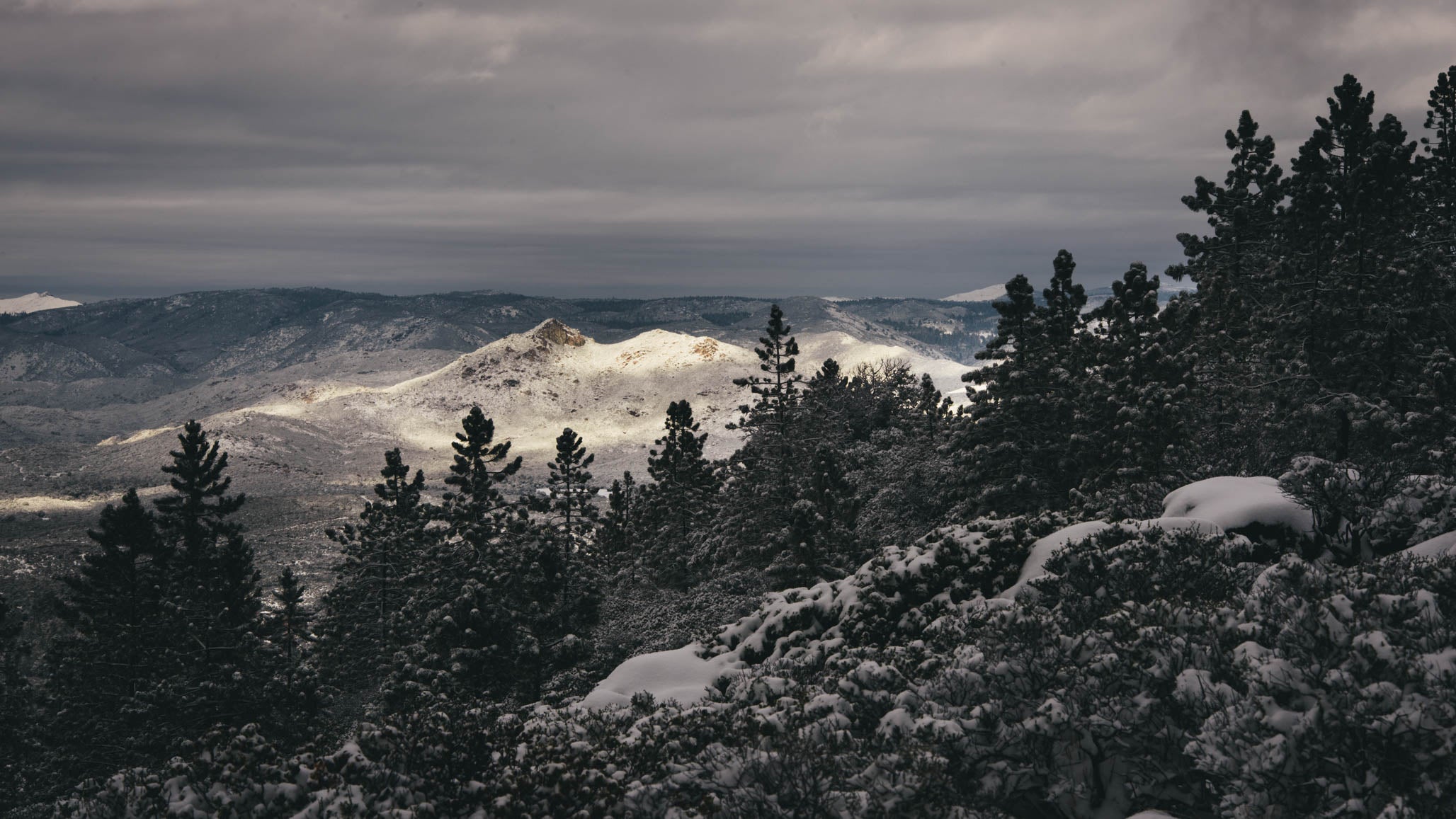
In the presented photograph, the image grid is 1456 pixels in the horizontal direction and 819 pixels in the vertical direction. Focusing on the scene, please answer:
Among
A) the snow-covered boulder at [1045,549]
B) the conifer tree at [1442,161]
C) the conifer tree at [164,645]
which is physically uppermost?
the conifer tree at [1442,161]

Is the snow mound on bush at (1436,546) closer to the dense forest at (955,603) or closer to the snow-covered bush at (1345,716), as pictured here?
the dense forest at (955,603)

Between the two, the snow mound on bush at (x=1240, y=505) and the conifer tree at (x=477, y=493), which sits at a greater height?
the snow mound on bush at (x=1240, y=505)

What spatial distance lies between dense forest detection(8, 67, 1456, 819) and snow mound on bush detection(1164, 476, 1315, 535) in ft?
0.33

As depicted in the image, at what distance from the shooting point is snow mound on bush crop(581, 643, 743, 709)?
1625cm

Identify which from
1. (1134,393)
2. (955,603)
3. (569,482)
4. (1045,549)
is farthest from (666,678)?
(569,482)

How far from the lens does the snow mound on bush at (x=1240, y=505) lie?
1390cm

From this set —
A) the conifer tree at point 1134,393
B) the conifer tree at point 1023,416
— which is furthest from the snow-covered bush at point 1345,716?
the conifer tree at point 1023,416

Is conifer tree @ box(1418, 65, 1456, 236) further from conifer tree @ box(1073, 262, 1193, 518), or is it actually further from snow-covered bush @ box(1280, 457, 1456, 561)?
snow-covered bush @ box(1280, 457, 1456, 561)

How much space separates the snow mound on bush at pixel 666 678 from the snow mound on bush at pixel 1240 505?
976cm

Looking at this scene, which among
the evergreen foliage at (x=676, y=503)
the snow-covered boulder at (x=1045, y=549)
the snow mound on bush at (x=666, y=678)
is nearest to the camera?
the snow-covered boulder at (x=1045, y=549)

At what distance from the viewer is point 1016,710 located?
9.79 metres

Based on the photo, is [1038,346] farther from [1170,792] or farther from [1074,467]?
[1170,792]

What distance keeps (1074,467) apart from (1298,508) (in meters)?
19.0

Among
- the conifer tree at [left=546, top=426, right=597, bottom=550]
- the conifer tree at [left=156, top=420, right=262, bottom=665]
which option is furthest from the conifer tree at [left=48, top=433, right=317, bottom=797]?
the conifer tree at [left=546, top=426, right=597, bottom=550]
